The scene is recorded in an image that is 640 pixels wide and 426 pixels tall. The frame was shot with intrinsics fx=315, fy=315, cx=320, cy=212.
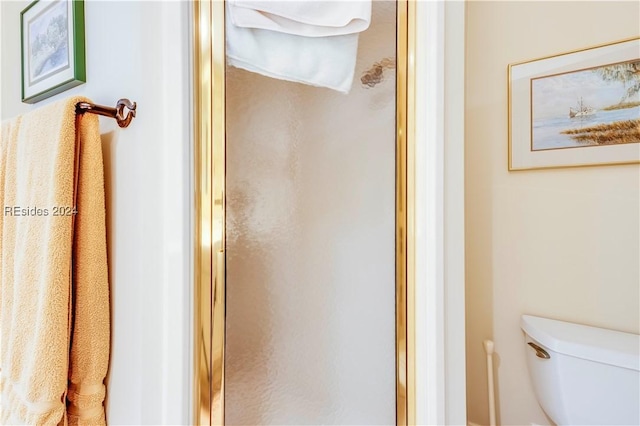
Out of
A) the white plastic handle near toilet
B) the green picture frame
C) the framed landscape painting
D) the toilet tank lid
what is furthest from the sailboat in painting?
the green picture frame

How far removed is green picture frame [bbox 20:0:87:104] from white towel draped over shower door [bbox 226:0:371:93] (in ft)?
1.23

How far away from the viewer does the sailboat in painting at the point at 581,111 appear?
0.98 meters

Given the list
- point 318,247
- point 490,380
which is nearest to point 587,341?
point 490,380

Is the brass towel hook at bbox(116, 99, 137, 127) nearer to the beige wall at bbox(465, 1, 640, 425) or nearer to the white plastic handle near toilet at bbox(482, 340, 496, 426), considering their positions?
the beige wall at bbox(465, 1, 640, 425)

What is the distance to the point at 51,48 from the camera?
725mm

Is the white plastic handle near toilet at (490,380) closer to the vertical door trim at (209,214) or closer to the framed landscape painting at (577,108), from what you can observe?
the framed landscape painting at (577,108)

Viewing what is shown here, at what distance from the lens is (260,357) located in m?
0.55

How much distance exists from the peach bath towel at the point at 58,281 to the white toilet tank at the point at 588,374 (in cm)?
111

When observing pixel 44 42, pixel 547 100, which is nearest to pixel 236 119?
pixel 44 42

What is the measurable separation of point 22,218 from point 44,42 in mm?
451

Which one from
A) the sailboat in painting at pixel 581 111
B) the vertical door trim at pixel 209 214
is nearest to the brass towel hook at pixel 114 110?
the vertical door trim at pixel 209 214

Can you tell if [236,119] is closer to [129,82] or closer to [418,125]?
[129,82]

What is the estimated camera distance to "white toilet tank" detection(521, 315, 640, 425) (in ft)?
2.63

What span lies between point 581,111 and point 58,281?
1403mm
